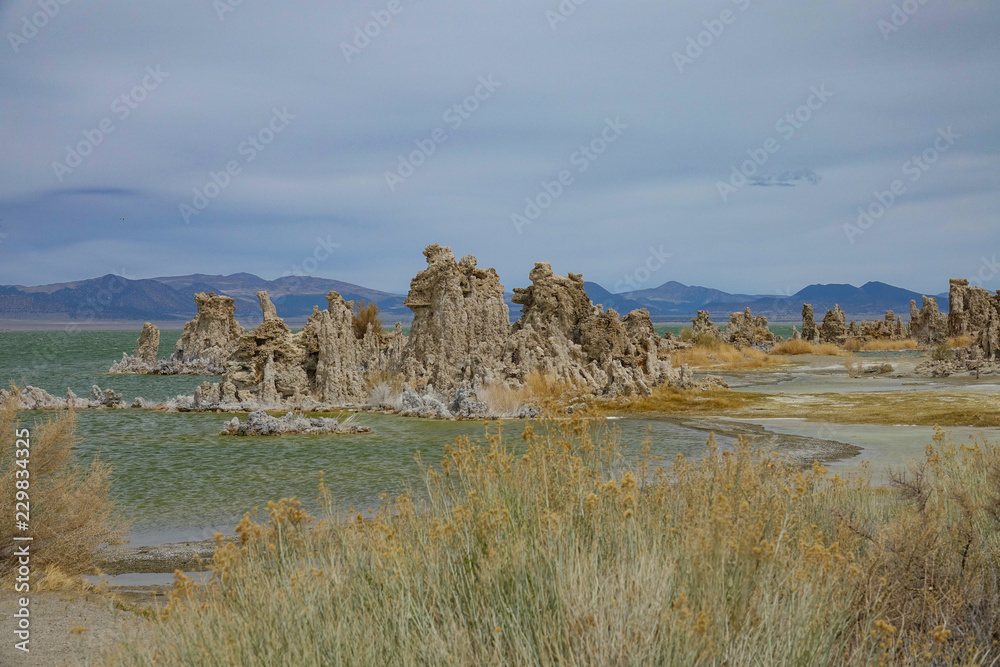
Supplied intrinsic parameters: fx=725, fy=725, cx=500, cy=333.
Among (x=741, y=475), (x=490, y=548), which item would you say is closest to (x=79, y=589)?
(x=490, y=548)

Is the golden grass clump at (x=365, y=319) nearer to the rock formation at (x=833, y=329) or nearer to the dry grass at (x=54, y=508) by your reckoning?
the dry grass at (x=54, y=508)

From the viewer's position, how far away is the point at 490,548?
3.51 metres

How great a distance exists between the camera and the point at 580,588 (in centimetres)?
297

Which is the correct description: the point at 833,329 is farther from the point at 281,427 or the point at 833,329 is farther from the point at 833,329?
the point at 281,427

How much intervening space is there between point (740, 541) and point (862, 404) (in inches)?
767

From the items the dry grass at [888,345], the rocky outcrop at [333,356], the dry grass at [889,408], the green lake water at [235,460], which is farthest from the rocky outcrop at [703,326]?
the green lake water at [235,460]

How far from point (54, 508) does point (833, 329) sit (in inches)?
2480

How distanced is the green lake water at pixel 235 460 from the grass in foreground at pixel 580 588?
4.48 meters

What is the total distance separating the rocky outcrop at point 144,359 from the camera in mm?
44250

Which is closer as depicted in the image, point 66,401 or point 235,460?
point 235,460

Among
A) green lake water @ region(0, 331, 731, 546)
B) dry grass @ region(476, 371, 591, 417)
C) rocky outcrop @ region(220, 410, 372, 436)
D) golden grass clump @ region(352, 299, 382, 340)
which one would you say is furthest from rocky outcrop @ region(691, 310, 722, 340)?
rocky outcrop @ region(220, 410, 372, 436)

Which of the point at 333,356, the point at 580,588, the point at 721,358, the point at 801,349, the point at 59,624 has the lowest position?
the point at 59,624

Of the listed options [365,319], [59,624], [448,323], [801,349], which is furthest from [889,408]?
[801,349]

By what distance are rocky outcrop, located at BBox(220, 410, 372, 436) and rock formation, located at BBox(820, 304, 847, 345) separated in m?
52.6
